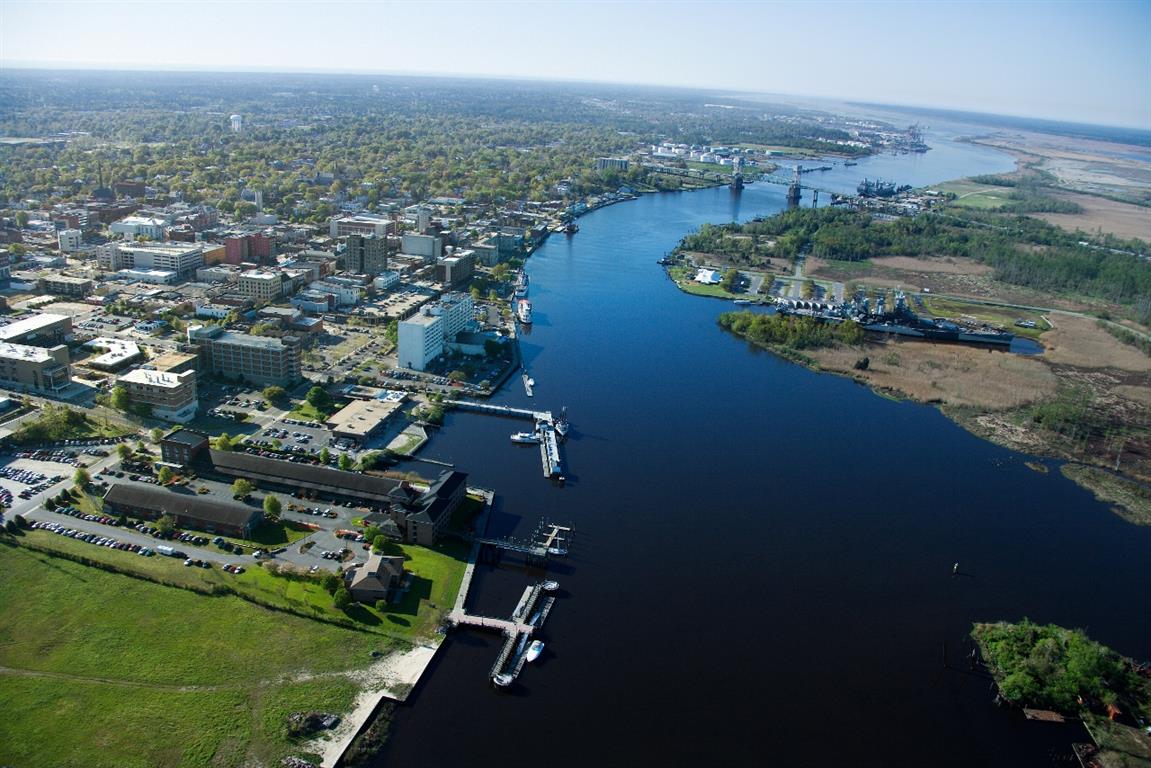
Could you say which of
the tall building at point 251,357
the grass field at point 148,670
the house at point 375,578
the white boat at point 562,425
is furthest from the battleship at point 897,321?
the grass field at point 148,670

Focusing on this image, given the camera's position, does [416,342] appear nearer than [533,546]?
No

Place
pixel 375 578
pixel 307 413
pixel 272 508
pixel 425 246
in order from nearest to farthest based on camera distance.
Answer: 1. pixel 375 578
2. pixel 272 508
3. pixel 307 413
4. pixel 425 246

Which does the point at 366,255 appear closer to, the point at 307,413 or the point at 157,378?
the point at 307,413

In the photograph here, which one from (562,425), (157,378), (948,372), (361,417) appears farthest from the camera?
(948,372)

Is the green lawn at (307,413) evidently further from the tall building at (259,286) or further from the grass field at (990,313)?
the grass field at (990,313)

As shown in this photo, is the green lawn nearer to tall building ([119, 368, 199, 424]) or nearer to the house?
tall building ([119, 368, 199, 424])

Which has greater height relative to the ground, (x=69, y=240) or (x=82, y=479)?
(x=69, y=240)

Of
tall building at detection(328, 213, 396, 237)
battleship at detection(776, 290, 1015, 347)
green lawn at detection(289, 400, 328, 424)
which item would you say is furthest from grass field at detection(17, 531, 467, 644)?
tall building at detection(328, 213, 396, 237)

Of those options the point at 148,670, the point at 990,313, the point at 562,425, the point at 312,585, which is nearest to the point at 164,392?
the point at 312,585
